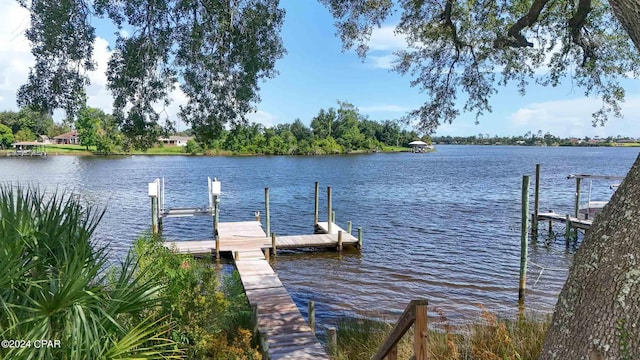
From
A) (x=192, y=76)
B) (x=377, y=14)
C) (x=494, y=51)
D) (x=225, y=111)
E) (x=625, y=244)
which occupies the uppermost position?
(x=377, y=14)

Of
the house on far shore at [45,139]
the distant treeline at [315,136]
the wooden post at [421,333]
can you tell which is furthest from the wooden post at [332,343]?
the house on far shore at [45,139]

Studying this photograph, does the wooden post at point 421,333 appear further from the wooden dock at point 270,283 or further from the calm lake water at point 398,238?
the calm lake water at point 398,238

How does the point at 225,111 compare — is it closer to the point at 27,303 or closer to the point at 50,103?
the point at 50,103

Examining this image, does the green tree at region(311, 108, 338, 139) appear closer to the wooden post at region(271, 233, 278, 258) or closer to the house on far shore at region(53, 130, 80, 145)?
the house on far shore at region(53, 130, 80, 145)

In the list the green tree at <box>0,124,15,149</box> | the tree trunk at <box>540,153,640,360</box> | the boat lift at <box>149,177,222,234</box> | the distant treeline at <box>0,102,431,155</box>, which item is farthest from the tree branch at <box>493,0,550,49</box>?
the green tree at <box>0,124,15,149</box>

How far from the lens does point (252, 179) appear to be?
176ft

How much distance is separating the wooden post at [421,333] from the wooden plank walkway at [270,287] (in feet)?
14.1

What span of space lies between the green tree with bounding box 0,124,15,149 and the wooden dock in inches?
3785

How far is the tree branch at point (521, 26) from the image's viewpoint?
20.1 feet

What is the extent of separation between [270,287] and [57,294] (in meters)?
7.95

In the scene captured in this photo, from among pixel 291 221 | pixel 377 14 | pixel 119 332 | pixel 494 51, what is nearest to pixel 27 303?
pixel 119 332

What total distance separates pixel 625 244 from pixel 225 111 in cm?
475

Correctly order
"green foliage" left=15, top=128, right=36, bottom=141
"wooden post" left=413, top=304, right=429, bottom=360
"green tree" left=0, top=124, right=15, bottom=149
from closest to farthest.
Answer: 1. "wooden post" left=413, top=304, right=429, bottom=360
2. "green tree" left=0, top=124, right=15, bottom=149
3. "green foliage" left=15, top=128, right=36, bottom=141

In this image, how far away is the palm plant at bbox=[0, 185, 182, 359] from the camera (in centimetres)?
353
